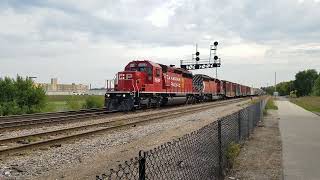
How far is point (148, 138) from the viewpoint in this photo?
15.2 m

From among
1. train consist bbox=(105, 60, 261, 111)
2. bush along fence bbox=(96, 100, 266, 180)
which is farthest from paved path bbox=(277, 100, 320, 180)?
train consist bbox=(105, 60, 261, 111)

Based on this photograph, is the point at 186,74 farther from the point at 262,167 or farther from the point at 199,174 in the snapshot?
the point at 199,174

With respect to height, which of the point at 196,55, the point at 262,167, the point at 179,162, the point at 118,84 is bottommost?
the point at 262,167

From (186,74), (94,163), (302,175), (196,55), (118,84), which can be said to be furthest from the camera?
(196,55)

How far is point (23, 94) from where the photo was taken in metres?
40.5

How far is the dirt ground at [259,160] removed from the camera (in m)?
9.44

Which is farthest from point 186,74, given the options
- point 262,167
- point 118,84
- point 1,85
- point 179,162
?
point 179,162

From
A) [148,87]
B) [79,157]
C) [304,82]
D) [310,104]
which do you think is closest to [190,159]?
[79,157]

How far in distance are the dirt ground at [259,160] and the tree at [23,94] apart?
2858cm

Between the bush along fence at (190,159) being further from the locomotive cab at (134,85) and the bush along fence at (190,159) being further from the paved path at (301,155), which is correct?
the locomotive cab at (134,85)

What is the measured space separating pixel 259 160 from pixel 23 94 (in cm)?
3279

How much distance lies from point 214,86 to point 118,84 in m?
31.1

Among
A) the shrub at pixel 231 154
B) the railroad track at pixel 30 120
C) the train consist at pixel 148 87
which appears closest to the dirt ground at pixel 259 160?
the shrub at pixel 231 154

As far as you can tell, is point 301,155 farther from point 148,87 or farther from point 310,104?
point 310,104
